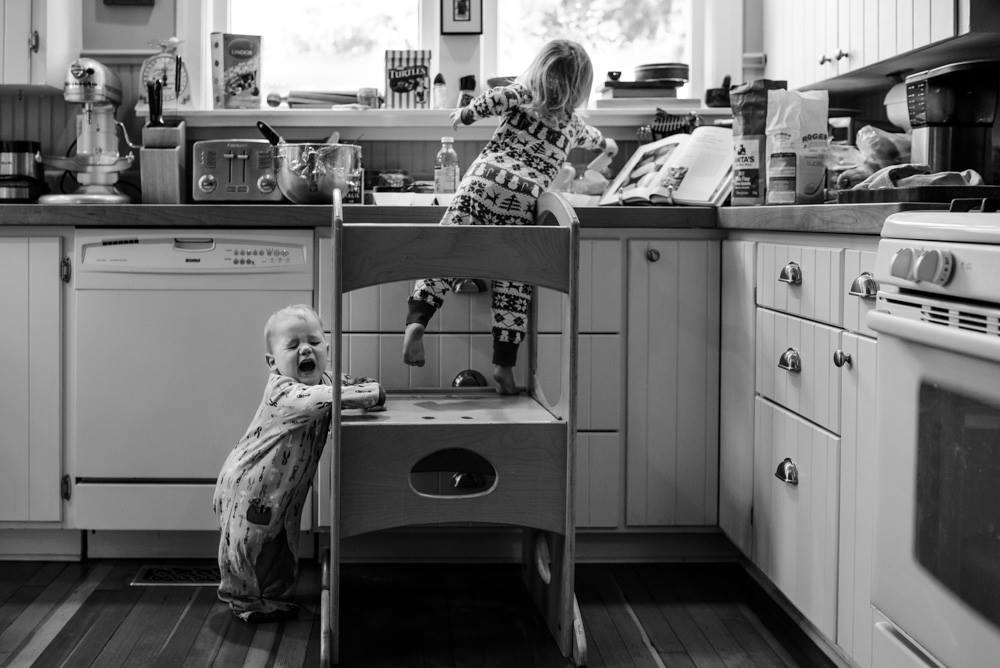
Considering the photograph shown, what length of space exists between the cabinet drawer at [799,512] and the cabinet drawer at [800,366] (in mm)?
33

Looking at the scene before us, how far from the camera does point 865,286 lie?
196 centimetres

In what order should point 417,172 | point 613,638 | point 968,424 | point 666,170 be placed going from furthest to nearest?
point 417,172 → point 666,170 → point 613,638 → point 968,424

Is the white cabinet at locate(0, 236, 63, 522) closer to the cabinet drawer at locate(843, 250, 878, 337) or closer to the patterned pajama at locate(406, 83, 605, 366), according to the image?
the patterned pajama at locate(406, 83, 605, 366)

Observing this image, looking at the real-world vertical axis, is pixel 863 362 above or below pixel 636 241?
below

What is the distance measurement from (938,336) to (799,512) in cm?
95

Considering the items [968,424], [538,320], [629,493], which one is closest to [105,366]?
[538,320]

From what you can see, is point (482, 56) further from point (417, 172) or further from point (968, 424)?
point (968, 424)

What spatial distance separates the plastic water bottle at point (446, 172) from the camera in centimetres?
332

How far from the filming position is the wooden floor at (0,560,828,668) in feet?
7.67

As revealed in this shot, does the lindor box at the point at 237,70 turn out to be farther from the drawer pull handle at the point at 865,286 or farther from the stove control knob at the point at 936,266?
the stove control knob at the point at 936,266

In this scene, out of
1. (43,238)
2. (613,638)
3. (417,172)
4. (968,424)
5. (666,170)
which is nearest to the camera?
(968,424)

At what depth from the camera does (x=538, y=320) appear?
2898mm

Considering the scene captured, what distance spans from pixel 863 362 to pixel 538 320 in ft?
3.45

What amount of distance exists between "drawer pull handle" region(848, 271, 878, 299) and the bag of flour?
56cm
